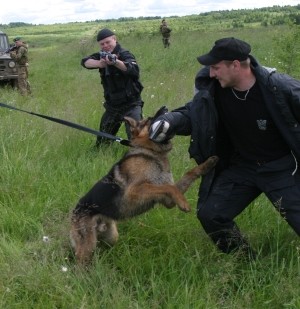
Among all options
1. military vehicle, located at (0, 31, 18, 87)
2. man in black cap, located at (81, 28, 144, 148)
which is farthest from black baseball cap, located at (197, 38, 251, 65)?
military vehicle, located at (0, 31, 18, 87)

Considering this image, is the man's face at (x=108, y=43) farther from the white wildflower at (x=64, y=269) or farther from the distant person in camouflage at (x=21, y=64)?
the distant person in camouflage at (x=21, y=64)

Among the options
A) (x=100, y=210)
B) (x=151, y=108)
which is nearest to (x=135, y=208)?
(x=100, y=210)

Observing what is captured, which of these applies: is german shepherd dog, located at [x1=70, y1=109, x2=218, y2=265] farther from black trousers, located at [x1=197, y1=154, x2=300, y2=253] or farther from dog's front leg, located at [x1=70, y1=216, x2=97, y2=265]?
black trousers, located at [x1=197, y1=154, x2=300, y2=253]

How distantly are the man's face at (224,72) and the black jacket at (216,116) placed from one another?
15cm

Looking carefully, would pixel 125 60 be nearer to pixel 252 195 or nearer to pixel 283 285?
pixel 252 195

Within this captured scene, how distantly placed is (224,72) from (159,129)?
0.60 m

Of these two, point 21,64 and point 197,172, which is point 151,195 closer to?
point 197,172

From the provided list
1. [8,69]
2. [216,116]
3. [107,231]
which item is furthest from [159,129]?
[8,69]

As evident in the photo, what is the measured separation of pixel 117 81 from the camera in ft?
17.7

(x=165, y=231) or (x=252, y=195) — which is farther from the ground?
(x=252, y=195)

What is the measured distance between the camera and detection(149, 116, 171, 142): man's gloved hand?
9.88 ft

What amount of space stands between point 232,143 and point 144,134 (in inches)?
27.8

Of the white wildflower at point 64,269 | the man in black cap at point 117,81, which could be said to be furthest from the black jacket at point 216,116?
the man in black cap at point 117,81

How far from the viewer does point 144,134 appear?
11.3 ft
